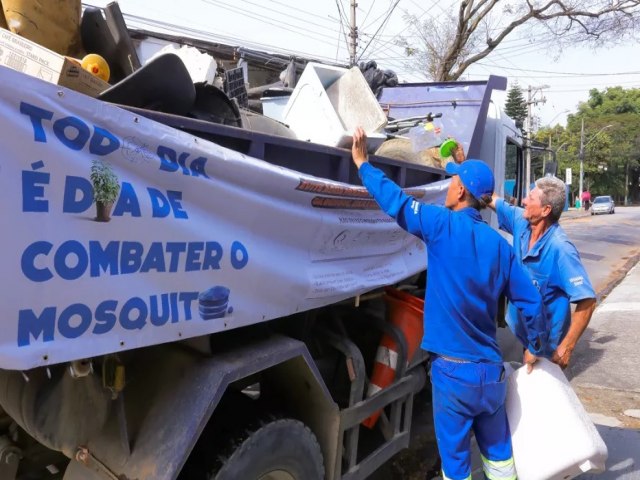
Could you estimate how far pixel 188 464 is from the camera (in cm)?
200

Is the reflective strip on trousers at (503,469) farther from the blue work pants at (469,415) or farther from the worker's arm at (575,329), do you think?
the worker's arm at (575,329)

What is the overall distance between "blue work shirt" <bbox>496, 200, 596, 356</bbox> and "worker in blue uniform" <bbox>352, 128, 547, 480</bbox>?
50 centimetres

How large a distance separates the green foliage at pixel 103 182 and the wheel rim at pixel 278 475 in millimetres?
1262

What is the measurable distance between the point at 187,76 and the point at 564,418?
239cm

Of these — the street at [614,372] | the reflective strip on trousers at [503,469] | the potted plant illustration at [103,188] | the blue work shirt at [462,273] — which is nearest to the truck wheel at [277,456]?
the blue work shirt at [462,273]

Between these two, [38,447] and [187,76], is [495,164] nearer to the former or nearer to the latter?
[187,76]

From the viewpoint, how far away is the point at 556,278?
3121mm

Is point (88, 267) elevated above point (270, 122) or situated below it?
below

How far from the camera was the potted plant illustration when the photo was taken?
1555mm

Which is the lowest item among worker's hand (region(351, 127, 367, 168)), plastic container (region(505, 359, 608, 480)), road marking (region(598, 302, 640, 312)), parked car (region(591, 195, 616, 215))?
parked car (region(591, 195, 616, 215))

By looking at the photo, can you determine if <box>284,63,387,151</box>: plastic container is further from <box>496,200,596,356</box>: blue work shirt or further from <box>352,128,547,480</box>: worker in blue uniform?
<box>496,200,596,356</box>: blue work shirt

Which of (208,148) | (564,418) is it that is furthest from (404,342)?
(208,148)

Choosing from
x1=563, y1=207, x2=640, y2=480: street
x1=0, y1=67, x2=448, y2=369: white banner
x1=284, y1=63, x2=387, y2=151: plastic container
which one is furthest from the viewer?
x1=563, y1=207, x2=640, y2=480: street

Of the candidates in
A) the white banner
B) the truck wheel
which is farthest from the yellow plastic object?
the truck wheel
